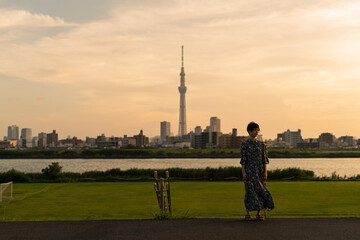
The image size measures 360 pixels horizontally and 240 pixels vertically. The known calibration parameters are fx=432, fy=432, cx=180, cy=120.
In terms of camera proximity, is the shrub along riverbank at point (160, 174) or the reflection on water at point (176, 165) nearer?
the shrub along riverbank at point (160, 174)

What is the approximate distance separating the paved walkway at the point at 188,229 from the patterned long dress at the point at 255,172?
1.70 feet

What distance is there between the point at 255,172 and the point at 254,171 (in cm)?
3

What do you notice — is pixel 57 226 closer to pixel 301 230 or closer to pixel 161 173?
pixel 301 230

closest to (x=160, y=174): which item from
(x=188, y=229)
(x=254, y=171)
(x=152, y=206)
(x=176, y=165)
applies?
(x=152, y=206)

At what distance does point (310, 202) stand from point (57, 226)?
9.90 m

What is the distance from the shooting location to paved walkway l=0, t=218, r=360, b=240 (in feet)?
28.3

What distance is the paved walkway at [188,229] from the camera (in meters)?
8.63

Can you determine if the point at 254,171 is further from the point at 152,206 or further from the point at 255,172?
the point at 152,206

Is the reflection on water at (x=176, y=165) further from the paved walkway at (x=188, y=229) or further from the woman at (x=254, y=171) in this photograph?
the paved walkway at (x=188, y=229)

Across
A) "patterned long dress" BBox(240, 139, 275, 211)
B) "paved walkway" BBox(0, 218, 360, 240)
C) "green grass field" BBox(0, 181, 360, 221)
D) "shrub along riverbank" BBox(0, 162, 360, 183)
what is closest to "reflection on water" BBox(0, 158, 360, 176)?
"shrub along riverbank" BBox(0, 162, 360, 183)

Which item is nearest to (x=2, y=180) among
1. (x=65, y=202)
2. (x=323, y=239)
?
(x=65, y=202)

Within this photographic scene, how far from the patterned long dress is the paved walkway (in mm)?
519

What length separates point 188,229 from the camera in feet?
30.6

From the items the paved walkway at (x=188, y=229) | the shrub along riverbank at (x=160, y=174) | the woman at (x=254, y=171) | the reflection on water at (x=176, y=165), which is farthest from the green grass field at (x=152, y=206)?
the reflection on water at (x=176, y=165)
